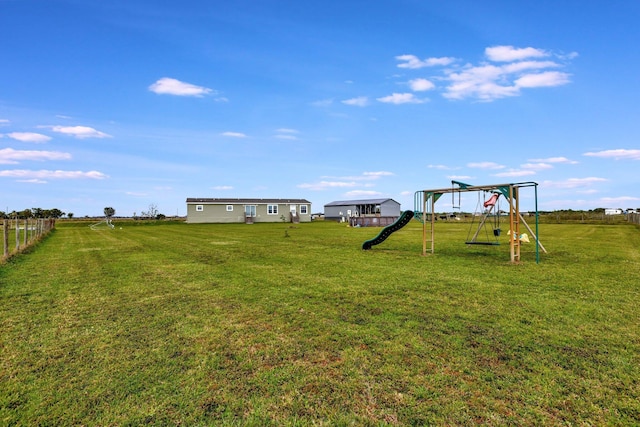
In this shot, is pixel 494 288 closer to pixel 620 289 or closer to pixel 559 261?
pixel 620 289

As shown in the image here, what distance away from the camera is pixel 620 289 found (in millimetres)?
6621

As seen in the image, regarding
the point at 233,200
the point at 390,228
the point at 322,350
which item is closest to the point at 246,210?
the point at 233,200

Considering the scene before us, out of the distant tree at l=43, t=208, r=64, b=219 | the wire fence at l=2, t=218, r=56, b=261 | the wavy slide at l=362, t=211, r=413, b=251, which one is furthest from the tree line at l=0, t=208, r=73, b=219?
the wavy slide at l=362, t=211, r=413, b=251

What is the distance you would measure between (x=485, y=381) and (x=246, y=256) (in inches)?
364

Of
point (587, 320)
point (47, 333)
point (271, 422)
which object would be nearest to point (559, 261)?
point (587, 320)

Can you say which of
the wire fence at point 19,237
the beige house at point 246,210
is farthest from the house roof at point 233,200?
the wire fence at point 19,237

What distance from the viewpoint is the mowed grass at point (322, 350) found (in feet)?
9.16

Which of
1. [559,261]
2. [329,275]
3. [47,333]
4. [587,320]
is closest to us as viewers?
[47,333]

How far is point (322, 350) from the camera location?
388cm

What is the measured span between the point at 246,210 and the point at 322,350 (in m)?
46.6

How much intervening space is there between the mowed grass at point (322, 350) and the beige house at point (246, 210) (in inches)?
1569

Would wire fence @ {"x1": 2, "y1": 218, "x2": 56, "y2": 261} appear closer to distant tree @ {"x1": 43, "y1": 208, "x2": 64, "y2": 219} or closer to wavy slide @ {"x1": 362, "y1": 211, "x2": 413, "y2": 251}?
wavy slide @ {"x1": 362, "y1": 211, "x2": 413, "y2": 251}

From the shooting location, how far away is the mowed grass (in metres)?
2.79

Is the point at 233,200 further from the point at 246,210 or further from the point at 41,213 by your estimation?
the point at 41,213
